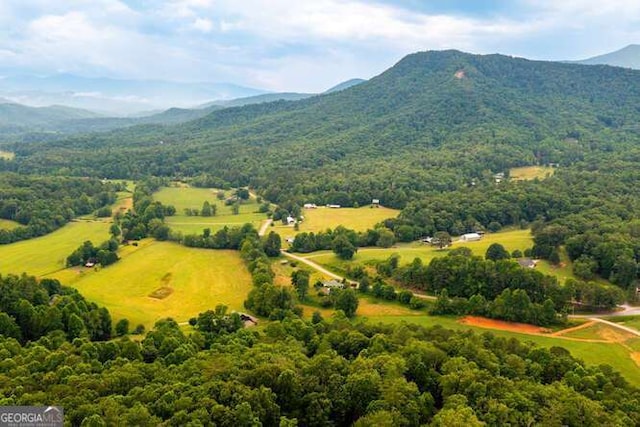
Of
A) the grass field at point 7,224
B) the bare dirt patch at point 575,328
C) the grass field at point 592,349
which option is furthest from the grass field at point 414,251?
the grass field at point 7,224

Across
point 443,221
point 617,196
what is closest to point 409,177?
point 443,221

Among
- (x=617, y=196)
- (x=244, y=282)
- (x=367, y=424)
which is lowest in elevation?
(x=244, y=282)

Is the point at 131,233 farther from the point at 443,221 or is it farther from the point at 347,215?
the point at 443,221

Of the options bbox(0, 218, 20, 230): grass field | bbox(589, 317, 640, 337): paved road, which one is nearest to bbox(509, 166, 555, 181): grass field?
bbox(589, 317, 640, 337): paved road

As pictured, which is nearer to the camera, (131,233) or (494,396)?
(494,396)

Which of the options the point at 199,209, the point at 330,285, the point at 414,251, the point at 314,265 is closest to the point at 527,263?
the point at 414,251

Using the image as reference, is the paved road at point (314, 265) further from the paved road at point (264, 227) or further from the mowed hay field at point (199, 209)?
the mowed hay field at point (199, 209)
